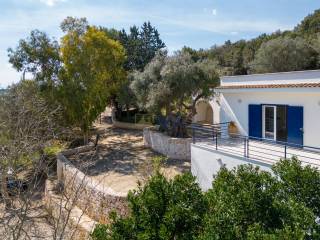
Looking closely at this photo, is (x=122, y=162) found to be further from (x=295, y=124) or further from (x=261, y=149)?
(x=295, y=124)

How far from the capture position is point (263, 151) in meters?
14.9

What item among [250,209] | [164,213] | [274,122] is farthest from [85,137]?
[250,209]

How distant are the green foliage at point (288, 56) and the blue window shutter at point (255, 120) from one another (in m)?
25.0

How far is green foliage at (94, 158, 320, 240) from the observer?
19.6 ft

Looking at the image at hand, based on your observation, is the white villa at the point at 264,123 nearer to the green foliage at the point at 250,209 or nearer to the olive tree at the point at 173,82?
the olive tree at the point at 173,82

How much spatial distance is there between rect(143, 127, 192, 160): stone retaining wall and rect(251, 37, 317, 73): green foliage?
22885 mm

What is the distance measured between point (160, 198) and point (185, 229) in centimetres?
92

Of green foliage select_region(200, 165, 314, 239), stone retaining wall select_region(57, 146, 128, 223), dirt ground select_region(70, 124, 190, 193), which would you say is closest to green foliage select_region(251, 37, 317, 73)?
dirt ground select_region(70, 124, 190, 193)

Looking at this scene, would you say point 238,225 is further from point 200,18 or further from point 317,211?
point 200,18

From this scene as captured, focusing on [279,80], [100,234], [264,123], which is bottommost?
[100,234]

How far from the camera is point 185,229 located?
6.53 m

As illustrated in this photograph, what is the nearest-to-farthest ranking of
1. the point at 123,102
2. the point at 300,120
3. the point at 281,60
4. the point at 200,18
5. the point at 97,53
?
the point at 300,120 < the point at 200,18 < the point at 97,53 < the point at 123,102 < the point at 281,60

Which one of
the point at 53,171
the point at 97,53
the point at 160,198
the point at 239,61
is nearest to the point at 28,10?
the point at 97,53

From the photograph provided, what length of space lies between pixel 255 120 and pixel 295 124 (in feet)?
8.63
